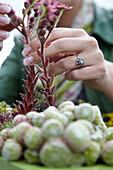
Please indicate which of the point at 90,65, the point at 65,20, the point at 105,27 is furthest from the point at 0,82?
the point at 90,65

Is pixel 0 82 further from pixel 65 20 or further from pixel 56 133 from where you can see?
pixel 56 133

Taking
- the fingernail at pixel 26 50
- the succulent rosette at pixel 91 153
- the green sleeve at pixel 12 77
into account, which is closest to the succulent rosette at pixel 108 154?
the succulent rosette at pixel 91 153

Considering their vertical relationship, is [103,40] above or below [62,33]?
below

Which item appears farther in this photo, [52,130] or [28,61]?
[28,61]

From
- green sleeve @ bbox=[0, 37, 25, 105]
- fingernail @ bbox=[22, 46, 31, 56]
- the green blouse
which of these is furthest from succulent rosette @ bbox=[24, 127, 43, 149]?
green sleeve @ bbox=[0, 37, 25, 105]

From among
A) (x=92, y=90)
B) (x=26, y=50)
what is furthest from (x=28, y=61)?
(x=92, y=90)

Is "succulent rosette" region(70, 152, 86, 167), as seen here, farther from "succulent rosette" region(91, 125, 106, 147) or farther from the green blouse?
the green blouse

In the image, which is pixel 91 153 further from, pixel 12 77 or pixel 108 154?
pixel 12 77

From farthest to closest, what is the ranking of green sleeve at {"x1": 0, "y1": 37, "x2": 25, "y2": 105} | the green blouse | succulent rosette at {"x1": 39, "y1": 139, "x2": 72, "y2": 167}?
green sleeve at {"x1": 0, "y1": 37, "x2": 25, "y2": 105}, the green blouse, succulent rosette at {"x1": 39, "y1": 139, "x2": 72, "y2": 167}
